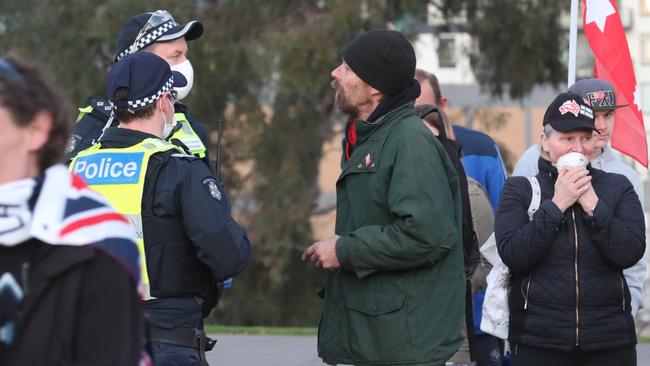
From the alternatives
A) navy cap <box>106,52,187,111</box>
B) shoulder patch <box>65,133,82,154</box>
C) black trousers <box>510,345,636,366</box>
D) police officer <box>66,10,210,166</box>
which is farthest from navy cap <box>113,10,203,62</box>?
black trousers <box>510,345,636,366</box>

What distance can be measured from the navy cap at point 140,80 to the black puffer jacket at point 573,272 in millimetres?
1404

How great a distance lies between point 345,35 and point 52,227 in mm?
14658

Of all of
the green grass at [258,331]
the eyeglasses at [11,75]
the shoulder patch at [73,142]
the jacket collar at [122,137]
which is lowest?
the green grass at [258,331]

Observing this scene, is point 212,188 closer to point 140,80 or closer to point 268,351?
point 140,80

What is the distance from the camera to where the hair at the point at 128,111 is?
14.3 ft

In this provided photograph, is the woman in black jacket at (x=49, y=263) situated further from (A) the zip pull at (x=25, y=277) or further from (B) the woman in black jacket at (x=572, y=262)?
(B) the woman in black jacket at (x=572, y=262)

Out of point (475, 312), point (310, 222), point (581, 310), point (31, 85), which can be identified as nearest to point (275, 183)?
point (310, 222)

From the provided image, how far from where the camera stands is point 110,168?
4.23m

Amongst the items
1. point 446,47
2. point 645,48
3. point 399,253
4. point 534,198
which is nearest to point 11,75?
point 399,253

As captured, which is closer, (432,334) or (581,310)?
(432,334)

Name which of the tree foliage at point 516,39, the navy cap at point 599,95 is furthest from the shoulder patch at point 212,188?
the tree foliage at point 516,39

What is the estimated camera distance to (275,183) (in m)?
18.8

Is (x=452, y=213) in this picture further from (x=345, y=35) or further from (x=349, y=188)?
(x=345, y=35)

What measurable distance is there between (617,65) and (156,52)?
3.15 meters
